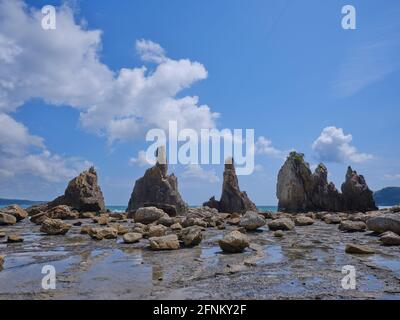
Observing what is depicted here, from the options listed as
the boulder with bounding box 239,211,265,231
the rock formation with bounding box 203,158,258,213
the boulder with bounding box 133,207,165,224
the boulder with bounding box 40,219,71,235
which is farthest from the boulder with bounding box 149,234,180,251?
the rock formation with bounding box 203,158,258,213

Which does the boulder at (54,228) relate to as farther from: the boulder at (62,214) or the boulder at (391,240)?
the boulder at (391,240)

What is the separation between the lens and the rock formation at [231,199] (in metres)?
57.6

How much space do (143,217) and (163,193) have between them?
105ft

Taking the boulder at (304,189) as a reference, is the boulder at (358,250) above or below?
below

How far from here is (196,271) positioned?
10375 mm

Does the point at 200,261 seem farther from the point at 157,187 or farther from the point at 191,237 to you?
the point at 157,187

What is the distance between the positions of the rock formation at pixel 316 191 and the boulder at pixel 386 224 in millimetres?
43036

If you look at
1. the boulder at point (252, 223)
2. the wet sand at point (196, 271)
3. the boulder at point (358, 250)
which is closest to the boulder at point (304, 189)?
the boulder at point (252, 223)

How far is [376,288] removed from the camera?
842 centimetres

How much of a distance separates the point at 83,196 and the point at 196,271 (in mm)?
34629

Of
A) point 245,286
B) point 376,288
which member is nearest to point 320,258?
point 376,288

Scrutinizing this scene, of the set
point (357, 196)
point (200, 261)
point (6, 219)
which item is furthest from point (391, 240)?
point (357, 196)

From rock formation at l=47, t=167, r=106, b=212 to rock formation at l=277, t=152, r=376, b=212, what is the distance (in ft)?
106

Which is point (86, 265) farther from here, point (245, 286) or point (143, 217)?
point (143, 217)
